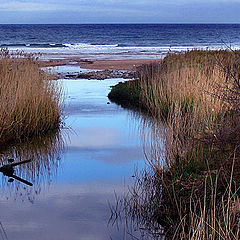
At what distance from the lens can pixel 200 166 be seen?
726 centimetres

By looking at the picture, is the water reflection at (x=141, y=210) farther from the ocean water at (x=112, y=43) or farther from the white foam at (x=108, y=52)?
the white foam at (x=108, y=52)

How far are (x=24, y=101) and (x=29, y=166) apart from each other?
7.18 feet

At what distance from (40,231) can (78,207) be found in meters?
0.93

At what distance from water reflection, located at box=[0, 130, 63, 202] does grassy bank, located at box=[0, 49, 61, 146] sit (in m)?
0.35

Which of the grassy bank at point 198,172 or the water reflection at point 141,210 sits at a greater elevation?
the grassy bank at point 198,172

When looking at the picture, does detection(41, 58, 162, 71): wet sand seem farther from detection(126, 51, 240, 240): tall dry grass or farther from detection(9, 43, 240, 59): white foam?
detection(126, 51, 240, 240): tall dry grass

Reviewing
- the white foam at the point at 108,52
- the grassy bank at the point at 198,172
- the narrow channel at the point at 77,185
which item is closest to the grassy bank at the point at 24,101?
the narrow channel at the point at 77,185

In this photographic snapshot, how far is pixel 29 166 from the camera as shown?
9.09 m

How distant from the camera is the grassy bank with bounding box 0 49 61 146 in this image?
10.1 m

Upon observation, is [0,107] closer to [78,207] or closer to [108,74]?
[78,207]

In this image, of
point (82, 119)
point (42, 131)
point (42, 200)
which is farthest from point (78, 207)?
point (82, 119)

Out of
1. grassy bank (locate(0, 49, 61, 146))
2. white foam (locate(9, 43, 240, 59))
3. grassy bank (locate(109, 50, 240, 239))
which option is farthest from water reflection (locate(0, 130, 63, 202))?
white foam (locate(9, 43, 240, 59))

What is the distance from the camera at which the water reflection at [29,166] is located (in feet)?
25.7

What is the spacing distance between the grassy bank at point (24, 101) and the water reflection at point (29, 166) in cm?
35
